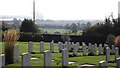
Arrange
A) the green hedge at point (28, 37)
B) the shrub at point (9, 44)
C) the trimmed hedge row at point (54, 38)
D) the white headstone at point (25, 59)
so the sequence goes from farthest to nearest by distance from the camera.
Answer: the green hedge at point (28, 37) < the trimmed hedge row at point (54, 38) < the shrub at point (9, 44) < the white headstone at point (25, 59)

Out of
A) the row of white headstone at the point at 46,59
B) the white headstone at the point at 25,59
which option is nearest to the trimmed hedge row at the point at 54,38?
the row of white headstone at the point at 46,59

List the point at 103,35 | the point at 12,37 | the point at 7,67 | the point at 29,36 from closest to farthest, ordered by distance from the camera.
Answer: the point at 7,67 → the point at 12,37 → the point at 103,35 → the point at 29,36

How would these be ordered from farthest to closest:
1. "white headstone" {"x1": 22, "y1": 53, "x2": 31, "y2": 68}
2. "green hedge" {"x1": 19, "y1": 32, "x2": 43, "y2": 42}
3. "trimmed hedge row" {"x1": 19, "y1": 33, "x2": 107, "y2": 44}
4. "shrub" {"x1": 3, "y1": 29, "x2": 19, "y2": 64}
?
"green hedge" {"x1": 19, "y1": 32, "x2": 43, "y2": 42} → "trimmed hedge row" {"x1": 19, "y1": 33, "x2": 107, "y2": 44} → "shrub" {"x1": 3, "y1": 29, "x2": 19, "y2": 64} → "white headstone" {"x1": 22, "y1": 53, "x2": 31, "y2": 68}

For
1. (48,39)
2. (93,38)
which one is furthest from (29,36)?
(93,38)

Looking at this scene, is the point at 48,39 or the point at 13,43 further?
the point at 48,39

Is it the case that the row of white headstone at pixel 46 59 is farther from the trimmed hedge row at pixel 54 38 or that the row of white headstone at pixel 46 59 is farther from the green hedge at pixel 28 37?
the green hedge at pixel 28 37

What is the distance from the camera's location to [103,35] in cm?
3234

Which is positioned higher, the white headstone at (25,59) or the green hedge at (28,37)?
the green hedge at (28,37)

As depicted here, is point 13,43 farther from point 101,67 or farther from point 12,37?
point 101,67

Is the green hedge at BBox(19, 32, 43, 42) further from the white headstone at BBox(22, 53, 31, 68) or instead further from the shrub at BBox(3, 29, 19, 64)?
the white headstone at BBox(22, 53, 31, 68)

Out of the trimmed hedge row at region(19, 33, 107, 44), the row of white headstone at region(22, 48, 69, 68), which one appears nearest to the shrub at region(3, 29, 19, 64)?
the row of white headstone at region(22, 48, 69, 68)

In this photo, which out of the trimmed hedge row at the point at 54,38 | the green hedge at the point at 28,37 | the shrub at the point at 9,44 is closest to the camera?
the shrub at the point at 9,44

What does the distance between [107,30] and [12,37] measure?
69.1ft

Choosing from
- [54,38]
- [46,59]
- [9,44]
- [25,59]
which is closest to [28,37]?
[54,38]
